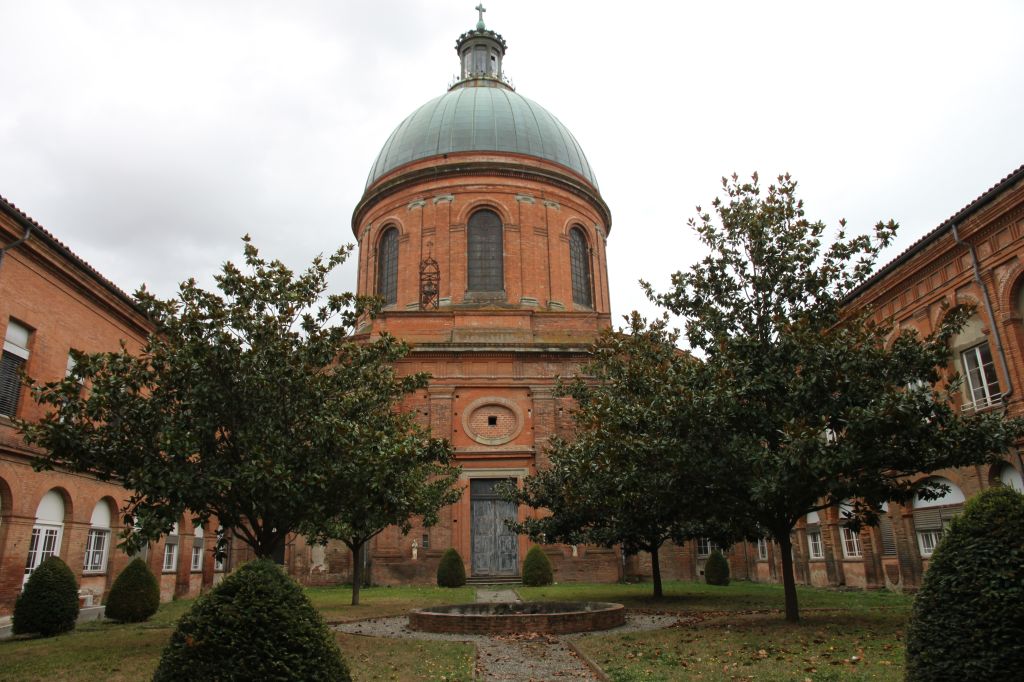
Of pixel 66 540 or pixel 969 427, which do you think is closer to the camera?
pixel 969 427

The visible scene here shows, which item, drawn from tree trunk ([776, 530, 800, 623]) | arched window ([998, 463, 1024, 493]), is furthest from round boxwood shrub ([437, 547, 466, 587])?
arched window ([998, 463, 1024, 493])

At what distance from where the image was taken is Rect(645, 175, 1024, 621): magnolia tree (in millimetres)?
11391

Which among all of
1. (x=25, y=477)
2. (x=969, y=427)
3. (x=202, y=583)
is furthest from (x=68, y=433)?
(x=202, y=583)

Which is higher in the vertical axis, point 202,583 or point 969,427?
point 969,427

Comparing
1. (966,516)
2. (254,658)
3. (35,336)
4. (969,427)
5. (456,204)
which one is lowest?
(254,658)

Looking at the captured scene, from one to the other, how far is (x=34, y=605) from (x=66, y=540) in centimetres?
432

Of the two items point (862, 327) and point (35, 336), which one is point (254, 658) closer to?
point (862, 327)

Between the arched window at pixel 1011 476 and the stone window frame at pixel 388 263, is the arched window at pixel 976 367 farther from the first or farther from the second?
the stone window frame at pixel 388 263

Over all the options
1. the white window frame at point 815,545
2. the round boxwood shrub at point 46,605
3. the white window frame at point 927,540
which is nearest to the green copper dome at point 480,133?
the white window frame at point 815,545

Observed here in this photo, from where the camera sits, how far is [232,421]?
12.2m

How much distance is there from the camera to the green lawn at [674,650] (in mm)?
9047

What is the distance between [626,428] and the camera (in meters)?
13.4

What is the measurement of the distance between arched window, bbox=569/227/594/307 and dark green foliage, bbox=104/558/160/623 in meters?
21.1

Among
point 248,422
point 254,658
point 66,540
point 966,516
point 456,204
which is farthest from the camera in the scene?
point 456,204
